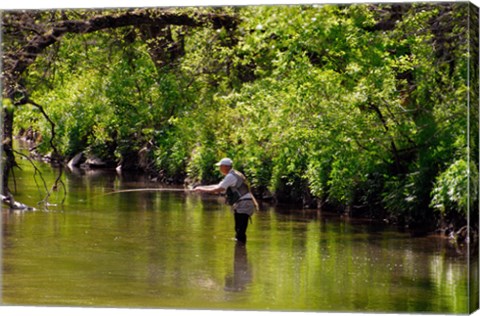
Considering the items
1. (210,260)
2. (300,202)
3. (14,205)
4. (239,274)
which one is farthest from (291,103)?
(239,274)

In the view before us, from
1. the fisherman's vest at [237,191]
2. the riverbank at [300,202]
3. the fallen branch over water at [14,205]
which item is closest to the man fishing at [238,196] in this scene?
the fisherman's vest at [237,191]

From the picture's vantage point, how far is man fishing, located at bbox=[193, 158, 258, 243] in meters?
14.8

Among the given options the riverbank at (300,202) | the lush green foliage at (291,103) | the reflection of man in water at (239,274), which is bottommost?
the reflection of man in water at (239,274)

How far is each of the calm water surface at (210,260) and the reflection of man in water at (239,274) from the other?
12 millimetres

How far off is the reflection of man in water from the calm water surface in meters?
0.01

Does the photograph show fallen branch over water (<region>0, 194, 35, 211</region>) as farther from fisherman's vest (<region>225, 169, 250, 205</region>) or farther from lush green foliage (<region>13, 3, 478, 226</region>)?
fisherman's vest (<region>225, 169, 250, 205</region>)

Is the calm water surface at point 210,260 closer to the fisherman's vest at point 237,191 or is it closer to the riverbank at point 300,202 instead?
the riverbank at point 300,202

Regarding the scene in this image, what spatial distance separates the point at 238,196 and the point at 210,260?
1.39 m

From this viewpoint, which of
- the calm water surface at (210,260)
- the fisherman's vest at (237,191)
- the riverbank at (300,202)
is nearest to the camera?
the calm water surface at (210,260)

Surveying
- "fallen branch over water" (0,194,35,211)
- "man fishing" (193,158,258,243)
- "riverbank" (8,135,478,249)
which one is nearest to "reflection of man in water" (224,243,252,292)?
"man fishing" (193,158,258,243)

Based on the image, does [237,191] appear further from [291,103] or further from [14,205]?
[14,205]

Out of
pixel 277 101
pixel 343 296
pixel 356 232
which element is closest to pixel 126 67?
pixel 277 101

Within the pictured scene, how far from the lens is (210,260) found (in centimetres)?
1398

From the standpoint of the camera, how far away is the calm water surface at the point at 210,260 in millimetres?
11602
